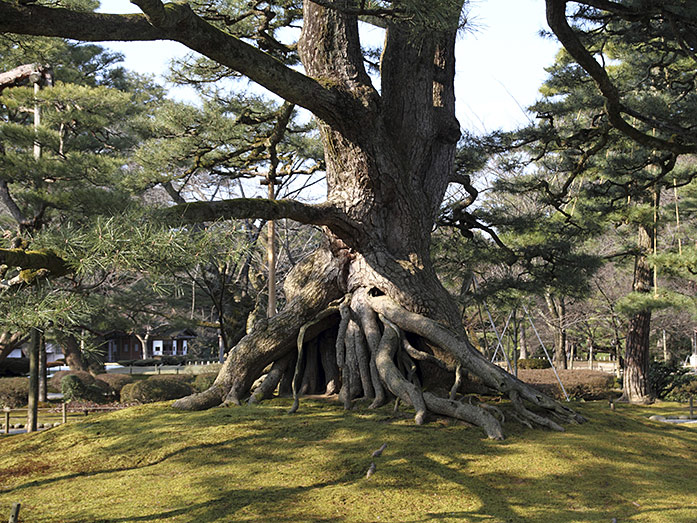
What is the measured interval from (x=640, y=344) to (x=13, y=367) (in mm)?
21285

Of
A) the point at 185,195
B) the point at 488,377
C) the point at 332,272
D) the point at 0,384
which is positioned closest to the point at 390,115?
the point at 332,272

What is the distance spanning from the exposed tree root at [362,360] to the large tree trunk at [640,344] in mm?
9914

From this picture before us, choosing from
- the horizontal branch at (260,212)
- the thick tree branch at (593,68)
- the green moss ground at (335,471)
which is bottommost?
the green moss ground at (335,471)

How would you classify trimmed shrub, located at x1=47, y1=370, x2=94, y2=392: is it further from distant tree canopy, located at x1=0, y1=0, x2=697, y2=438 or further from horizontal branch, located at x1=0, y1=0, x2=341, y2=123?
horizontal branch, located at x1=0, y1=0, x2=341, y2=123

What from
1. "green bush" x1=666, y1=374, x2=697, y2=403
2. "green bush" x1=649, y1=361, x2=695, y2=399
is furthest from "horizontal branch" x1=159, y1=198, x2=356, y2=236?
"green bush" x1=666, y1=374, x2=697, y2=403

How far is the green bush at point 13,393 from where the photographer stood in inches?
600

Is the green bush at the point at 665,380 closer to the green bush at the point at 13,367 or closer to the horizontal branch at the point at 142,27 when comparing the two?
the horizontal branch at the point at 142,27

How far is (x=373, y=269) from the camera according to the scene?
7.85m

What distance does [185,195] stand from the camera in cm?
2331

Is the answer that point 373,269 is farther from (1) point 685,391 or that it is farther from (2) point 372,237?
(1) point 685,391

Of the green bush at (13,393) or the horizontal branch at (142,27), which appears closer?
the horizontal branch at (142,27)

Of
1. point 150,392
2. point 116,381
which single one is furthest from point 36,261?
point 116,381

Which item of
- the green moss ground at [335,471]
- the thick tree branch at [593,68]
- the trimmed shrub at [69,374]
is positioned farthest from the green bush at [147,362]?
the thick tree branch at [593,68]

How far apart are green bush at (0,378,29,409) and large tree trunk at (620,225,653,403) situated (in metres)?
14.8
